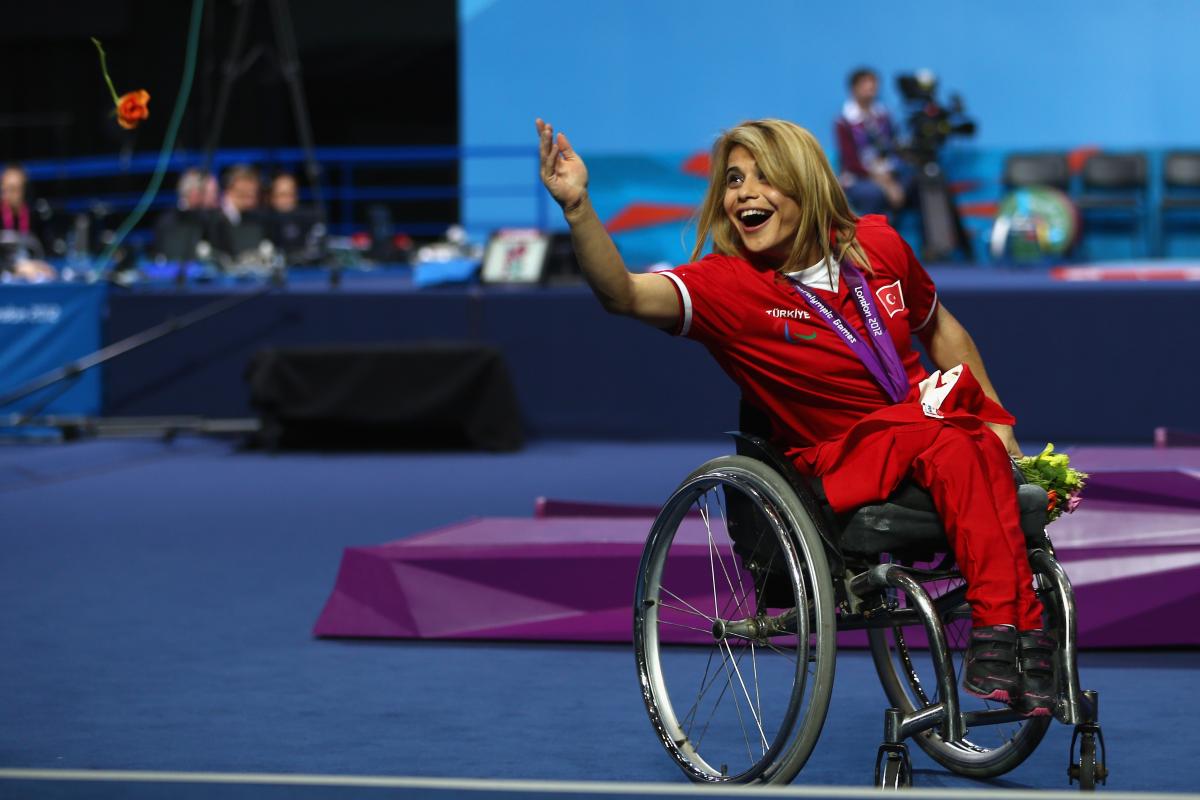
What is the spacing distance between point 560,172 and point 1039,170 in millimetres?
8832

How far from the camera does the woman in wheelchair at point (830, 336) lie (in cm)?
212

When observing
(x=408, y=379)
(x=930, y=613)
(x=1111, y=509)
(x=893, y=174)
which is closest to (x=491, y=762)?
(x=930, y=613)

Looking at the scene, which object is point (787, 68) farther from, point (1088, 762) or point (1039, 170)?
point (1088, 762)

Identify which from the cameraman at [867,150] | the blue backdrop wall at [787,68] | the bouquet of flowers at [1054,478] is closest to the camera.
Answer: the bouquet of flowers at [1054,478]

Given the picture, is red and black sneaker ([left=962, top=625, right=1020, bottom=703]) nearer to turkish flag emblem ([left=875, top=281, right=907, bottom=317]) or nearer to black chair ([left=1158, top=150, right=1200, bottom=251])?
turkish flag emblem ([left=875, top=281, right=907, bottom=317])

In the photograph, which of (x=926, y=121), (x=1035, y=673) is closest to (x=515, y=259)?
(x=926, y=121)

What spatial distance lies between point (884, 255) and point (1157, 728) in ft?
2.82

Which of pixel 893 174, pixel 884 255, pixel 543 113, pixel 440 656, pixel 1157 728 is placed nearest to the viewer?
pixel 884 255

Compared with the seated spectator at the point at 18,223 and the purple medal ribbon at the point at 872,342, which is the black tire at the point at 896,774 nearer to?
the purple medal ribbon at the point at 872,342

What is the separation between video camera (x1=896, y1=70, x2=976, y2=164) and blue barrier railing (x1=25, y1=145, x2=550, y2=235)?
2.22 metres

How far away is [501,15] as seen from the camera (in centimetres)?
1143

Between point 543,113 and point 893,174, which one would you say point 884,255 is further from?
point 543,113

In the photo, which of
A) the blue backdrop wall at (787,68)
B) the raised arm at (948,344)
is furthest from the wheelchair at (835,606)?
the blue backdrop wall at (787,68)

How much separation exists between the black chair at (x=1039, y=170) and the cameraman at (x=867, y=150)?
2.45ft
